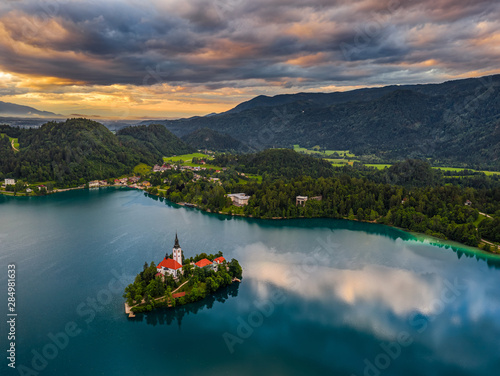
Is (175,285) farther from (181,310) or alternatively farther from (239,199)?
(239,199)

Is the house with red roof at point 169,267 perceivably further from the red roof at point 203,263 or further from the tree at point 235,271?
the tree at point 235,271

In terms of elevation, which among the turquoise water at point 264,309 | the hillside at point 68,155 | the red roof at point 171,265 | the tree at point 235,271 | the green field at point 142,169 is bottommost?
the turquoise water at point 264,309

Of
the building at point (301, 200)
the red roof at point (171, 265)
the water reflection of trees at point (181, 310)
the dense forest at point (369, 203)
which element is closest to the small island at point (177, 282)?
the red roof at point (171, 265)

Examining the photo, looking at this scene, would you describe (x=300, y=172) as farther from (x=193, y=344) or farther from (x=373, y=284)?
(x=193, y=344)

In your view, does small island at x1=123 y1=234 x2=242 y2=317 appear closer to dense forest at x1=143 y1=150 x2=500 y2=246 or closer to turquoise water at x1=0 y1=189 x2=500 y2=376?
turquoise water at x1=0 y1=189 x2=500 y2=376

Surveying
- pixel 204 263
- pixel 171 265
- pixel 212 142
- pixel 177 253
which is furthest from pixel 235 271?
pixel 212 142
